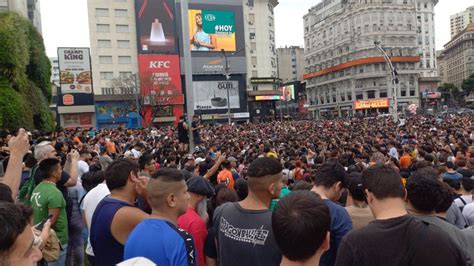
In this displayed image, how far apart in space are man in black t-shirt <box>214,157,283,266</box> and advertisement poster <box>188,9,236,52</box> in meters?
62.9

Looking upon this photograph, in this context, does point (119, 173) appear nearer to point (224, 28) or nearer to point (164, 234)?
point (164, 234)

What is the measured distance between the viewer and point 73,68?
47219 mm

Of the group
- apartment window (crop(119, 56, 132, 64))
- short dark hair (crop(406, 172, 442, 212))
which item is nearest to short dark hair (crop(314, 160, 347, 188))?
short dark hair (crop(406, 172, 442, 212))

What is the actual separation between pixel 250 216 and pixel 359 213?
1.24 m

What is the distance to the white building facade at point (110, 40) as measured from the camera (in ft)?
201

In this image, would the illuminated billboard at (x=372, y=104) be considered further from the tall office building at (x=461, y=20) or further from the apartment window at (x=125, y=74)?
the tall office building at (x=461, y=20)

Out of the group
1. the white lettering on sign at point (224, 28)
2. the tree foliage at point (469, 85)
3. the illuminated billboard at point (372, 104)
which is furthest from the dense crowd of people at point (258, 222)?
the tree foliage at point (469, 85)

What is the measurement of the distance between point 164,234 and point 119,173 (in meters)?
1.15

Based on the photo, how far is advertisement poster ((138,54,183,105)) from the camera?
188 ft

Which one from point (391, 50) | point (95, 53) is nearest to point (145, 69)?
point (95, 53)

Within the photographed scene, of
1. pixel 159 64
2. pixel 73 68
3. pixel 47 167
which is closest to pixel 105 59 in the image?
pixel 159 64

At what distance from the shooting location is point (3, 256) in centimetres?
209

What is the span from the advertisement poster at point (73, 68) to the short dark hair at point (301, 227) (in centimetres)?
4927

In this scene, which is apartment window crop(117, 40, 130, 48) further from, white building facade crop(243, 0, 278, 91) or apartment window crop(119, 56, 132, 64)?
white building facade crop(243, 0, 278, 91)
